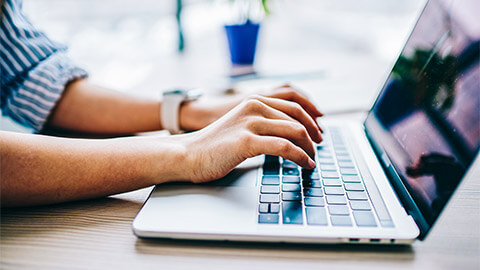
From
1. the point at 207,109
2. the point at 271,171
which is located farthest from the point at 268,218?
the point at 207,109

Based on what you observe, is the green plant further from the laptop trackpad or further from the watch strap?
the laptop trackpad

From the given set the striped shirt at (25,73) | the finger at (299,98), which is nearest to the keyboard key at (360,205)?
the finger at (299,98)

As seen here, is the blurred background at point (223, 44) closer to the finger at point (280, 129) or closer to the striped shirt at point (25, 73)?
the striped shirt at point (25, 73)

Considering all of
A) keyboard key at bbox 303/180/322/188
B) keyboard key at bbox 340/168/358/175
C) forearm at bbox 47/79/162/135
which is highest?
keyboard key at bbox 340/168/358/175

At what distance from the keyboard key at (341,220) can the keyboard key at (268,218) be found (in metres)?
0.06

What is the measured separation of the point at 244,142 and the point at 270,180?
6 centimetres

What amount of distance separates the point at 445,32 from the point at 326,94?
1.41 feet

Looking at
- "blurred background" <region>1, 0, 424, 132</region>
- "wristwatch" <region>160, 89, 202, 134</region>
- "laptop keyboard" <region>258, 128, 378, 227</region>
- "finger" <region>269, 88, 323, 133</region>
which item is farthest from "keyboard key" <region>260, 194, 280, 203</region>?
"blurred background" <region>1, 0, 424, 132</region>

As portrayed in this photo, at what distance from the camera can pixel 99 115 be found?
2.27ft

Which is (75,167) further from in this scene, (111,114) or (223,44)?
(223,44)

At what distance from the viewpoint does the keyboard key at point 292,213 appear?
0.36 metres

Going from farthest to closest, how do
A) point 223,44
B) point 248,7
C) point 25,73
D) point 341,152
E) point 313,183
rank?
point 223,44 → point 248,7 → point 25,73 → point 341,152 → point 313,183

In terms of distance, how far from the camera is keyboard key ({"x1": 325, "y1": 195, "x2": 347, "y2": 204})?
402 mm

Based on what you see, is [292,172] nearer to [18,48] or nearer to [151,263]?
[151,263]
